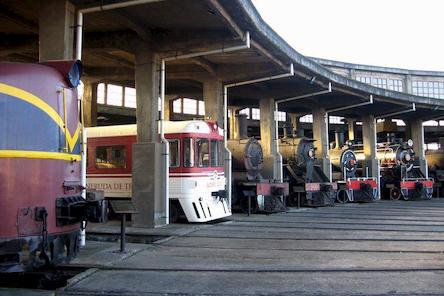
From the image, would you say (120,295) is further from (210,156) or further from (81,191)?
(210,156)

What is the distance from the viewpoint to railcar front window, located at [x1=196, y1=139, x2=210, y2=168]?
13.2 metres

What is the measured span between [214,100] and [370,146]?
1255cm

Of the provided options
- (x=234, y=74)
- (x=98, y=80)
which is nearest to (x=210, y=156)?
(x=234, y=74)

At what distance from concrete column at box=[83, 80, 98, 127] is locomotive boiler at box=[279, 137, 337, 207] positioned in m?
8.16

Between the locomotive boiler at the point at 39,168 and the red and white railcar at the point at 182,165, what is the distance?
6.77 meters

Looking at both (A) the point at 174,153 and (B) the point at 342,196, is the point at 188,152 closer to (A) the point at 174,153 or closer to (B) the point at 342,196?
Answer: (A) the point at 174,153

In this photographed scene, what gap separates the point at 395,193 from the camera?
24938mm

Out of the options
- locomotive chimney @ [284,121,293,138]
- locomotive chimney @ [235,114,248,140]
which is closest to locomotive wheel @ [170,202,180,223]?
locomotive chimney @ [235,114,248,140]

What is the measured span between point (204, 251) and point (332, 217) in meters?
7.53

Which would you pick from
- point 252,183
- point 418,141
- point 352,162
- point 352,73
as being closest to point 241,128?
point 252,183

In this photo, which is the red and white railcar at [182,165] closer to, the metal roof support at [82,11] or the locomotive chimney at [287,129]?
the metal roof support at [82,11]

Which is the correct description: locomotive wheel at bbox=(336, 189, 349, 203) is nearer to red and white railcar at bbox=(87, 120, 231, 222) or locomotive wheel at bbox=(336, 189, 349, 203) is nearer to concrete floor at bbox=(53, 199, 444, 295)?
red and white railcar at bbox=(87, 120, 231, 222)

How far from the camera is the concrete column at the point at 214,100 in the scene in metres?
15.8

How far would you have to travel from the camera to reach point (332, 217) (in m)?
15.2
